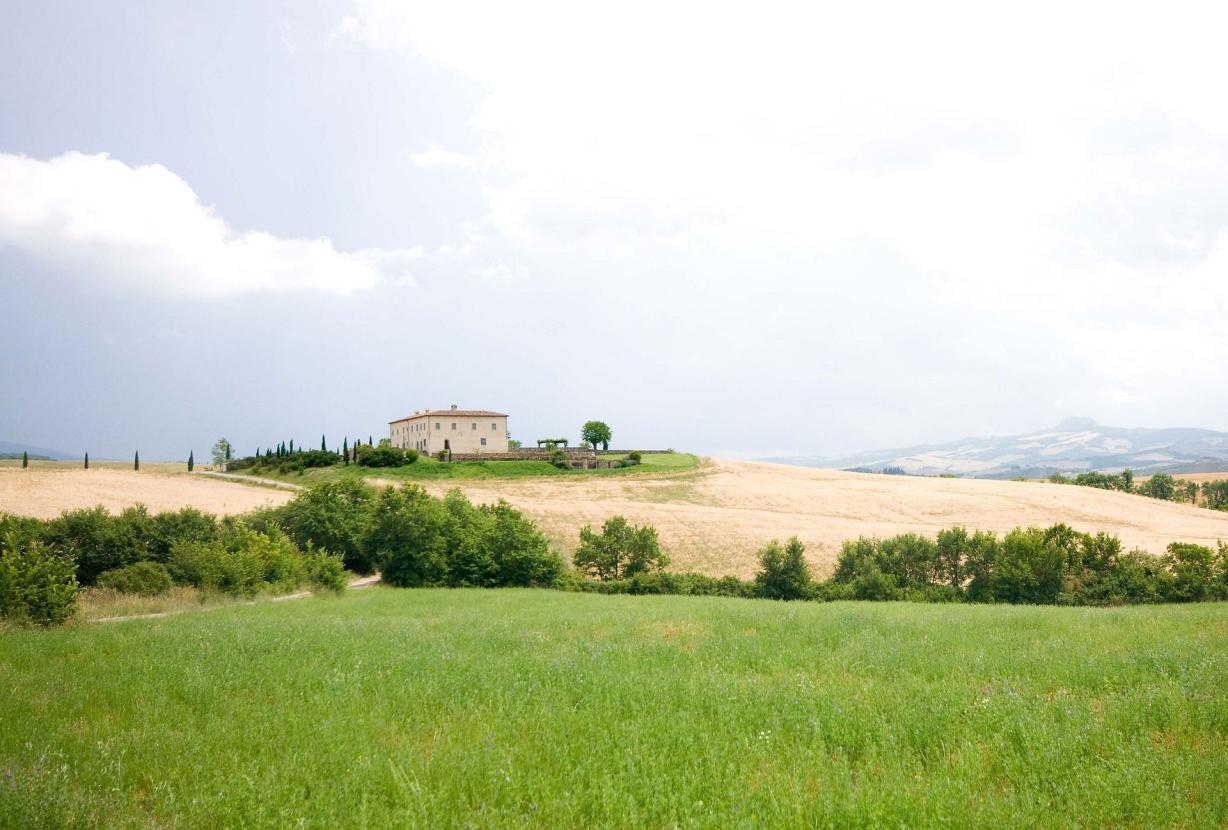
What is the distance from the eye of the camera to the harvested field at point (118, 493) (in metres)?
48.7

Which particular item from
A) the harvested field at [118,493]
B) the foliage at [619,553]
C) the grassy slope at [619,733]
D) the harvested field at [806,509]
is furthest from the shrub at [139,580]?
the harvested field at [806,509]

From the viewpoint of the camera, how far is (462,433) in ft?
333

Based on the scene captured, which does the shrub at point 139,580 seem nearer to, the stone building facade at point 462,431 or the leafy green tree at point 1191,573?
the leafy green tree at point 1191,573

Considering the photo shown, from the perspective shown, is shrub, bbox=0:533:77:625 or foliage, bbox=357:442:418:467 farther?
foliage, bbox=357:442:418:467

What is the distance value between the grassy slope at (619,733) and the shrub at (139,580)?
52.5ft

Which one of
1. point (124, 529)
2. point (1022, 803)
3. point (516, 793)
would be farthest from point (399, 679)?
point (124, 529)

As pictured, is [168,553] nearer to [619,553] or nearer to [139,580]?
[139,580]

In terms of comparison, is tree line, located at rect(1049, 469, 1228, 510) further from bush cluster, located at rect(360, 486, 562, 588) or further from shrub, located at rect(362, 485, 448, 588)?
shrub, located at rect(362, 485, 448, 588)

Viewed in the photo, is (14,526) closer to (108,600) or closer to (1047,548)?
(108,600)

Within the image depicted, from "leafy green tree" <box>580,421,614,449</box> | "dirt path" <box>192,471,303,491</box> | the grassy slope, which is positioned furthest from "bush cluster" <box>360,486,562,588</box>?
"leafy green tree" <box>580,421,614,449</box>

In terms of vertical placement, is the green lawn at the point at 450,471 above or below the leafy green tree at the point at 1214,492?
above

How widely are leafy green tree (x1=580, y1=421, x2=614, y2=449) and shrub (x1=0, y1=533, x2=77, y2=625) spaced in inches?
3994

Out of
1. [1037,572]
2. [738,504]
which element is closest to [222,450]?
[738,504]

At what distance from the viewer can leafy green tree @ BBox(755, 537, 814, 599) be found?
36.8m
